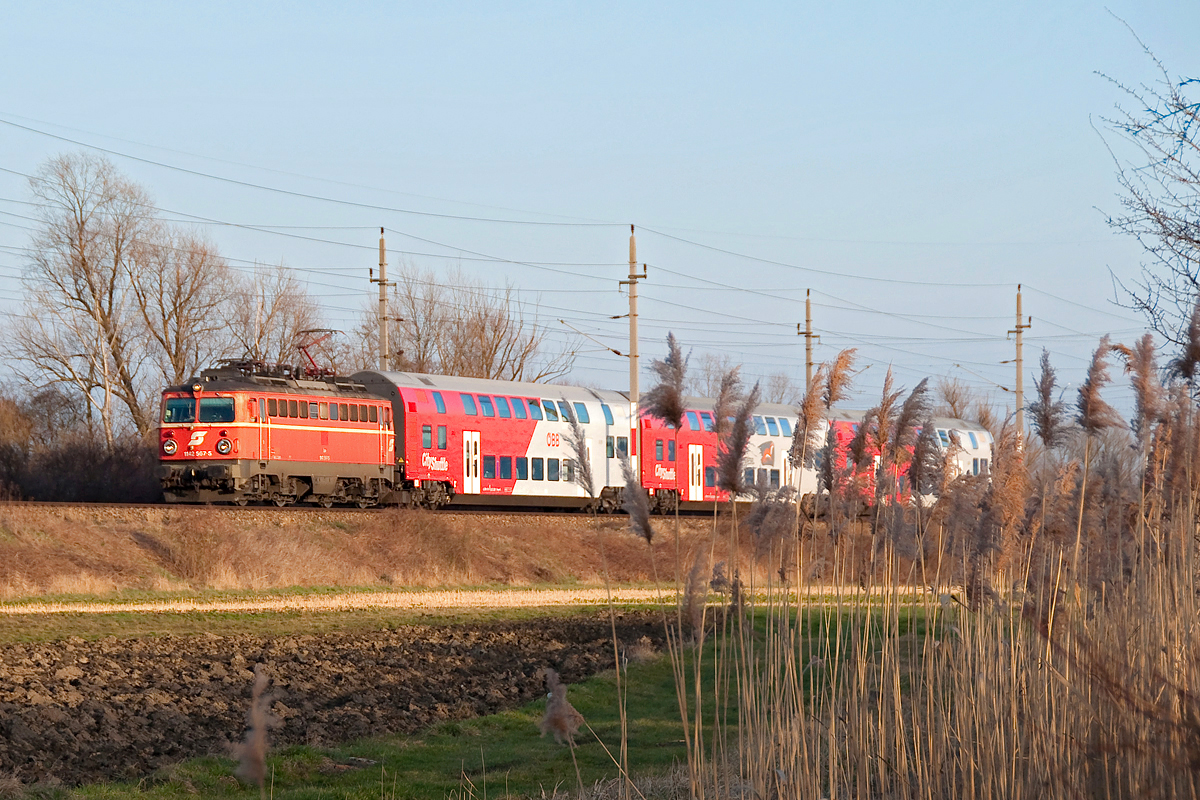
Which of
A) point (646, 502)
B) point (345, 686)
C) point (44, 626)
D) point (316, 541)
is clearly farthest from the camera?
point (316, 541)

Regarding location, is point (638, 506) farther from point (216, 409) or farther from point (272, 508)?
point (216, 409)

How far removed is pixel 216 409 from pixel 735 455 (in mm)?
26168

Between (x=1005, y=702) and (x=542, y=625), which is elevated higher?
(x=1005, y=702)

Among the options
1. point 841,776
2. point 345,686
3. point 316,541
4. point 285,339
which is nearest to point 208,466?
point 316,541

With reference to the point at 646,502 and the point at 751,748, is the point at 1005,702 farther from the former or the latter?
the point at 646,502

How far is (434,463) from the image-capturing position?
32.2 metres

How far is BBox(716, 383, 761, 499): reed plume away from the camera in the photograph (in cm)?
418

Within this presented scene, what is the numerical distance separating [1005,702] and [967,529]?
54.9 inches

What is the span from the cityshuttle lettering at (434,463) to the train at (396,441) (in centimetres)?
4

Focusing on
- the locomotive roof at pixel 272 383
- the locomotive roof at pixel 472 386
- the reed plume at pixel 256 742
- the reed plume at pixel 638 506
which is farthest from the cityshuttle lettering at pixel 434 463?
the reed plume at pixel 256 742

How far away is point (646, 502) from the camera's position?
13.0 feet

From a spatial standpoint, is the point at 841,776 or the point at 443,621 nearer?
the point at 841,776

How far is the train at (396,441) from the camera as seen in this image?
2855 cm

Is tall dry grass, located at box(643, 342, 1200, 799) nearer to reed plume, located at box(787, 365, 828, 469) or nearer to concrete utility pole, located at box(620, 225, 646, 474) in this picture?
reed plume, located at box(787, 365, 828, 469)
